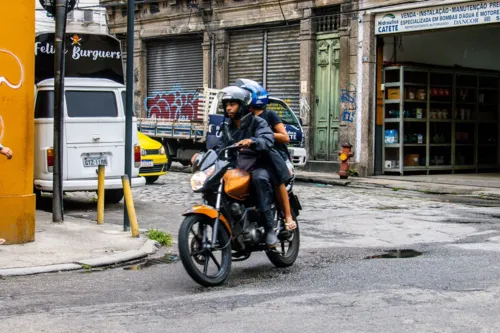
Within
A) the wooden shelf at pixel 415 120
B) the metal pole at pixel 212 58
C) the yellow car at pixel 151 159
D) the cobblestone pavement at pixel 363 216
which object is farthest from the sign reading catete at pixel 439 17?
the yellow car at pixel 151 159

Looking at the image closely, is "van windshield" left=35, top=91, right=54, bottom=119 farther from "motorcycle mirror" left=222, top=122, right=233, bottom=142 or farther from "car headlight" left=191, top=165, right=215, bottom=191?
"car headlight" left=191, top=165, right=215, bottom=191

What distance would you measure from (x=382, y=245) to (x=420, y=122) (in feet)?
40.9

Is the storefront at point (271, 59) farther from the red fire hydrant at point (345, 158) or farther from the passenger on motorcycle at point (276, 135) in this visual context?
the passenger on motorcycle at point (276, 135)

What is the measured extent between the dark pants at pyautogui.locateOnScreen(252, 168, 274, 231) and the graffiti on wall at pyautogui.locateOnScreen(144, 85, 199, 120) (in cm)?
1830

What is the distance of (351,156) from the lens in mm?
19672

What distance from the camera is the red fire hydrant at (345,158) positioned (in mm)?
19531

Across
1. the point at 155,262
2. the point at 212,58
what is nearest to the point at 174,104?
the point at 212,58

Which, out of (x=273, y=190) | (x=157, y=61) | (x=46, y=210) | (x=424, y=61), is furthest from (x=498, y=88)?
(x=273, y=190)

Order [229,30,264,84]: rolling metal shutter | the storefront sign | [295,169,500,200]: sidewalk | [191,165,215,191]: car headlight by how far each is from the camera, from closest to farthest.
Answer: [191,165,215,191]: car headlight
the storefront sign
[295,169,500,200]: sidewalk
[229,30,264,84]: rolling metal shutter

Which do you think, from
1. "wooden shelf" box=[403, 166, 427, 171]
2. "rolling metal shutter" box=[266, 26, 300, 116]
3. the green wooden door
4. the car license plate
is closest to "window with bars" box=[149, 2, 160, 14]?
"rolling metal shutter" box=[266, 26, 300, 116]

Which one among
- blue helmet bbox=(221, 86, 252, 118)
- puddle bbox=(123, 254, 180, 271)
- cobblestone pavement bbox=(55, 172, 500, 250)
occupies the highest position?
blue helmet bbox=(221, 86, 252, 118)

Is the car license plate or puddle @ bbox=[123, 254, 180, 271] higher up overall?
the car license plate

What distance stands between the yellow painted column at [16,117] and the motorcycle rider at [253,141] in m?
2.57

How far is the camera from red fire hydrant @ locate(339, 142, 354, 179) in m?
19.5
